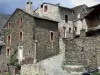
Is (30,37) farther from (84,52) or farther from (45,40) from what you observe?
(84,52)

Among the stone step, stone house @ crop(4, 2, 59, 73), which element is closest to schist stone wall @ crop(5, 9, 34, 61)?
stone house @ crop(4, 2, 59, 73)

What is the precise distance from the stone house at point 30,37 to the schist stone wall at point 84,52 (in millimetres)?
5126

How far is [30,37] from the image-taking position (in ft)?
135

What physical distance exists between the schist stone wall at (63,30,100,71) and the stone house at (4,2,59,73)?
16.8 feet

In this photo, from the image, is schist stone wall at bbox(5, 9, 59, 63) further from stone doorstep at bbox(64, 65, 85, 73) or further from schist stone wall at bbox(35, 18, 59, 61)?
stone doorstep at bbox(64, 65, 85, 73)

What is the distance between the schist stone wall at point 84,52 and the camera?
33.5 m

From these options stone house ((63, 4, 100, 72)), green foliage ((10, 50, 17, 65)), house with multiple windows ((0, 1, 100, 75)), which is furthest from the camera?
green foliage ((10, 50, 17, 65))

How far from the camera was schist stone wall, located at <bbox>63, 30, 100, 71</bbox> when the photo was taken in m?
33.5

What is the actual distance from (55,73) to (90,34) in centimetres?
835

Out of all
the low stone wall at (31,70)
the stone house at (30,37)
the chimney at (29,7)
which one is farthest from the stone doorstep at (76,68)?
the chimney at (29,7)

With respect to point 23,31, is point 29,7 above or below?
above

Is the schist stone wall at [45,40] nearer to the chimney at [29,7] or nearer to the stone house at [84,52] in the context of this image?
the chimney at [29,7]

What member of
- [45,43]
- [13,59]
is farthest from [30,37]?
[13,59]

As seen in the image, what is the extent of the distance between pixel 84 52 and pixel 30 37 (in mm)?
10026
